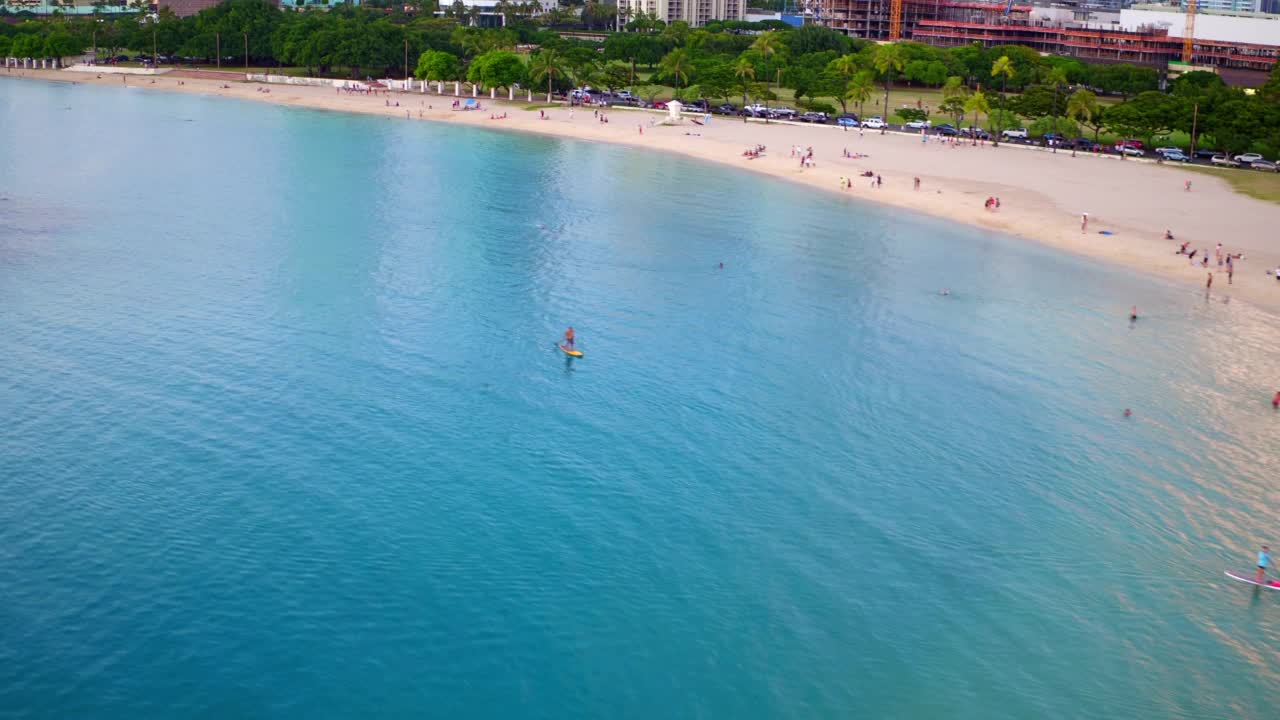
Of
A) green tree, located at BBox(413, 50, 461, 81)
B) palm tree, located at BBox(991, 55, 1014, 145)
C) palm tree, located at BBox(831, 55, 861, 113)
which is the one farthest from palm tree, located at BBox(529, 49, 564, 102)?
palm tree, located at BBox(991, 55, 1014, 145)

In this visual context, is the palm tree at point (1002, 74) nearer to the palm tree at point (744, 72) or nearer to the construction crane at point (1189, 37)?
the palm tree at point (744, 72)

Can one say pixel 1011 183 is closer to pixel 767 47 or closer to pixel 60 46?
pixel 767 47

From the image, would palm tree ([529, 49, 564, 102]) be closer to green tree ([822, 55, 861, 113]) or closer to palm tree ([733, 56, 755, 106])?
palm tree ([733, 56, 755, 106])

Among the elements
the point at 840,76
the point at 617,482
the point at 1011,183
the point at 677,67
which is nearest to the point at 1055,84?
the point at 840,76

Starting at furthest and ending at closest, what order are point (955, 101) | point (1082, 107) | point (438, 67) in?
1. point (438, 67)
2. point (955, 101)
3. point (1082, 107)

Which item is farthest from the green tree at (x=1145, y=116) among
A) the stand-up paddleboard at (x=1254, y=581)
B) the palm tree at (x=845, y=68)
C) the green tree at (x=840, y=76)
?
the stand-up paddleboard at (x=1254, y=581)
